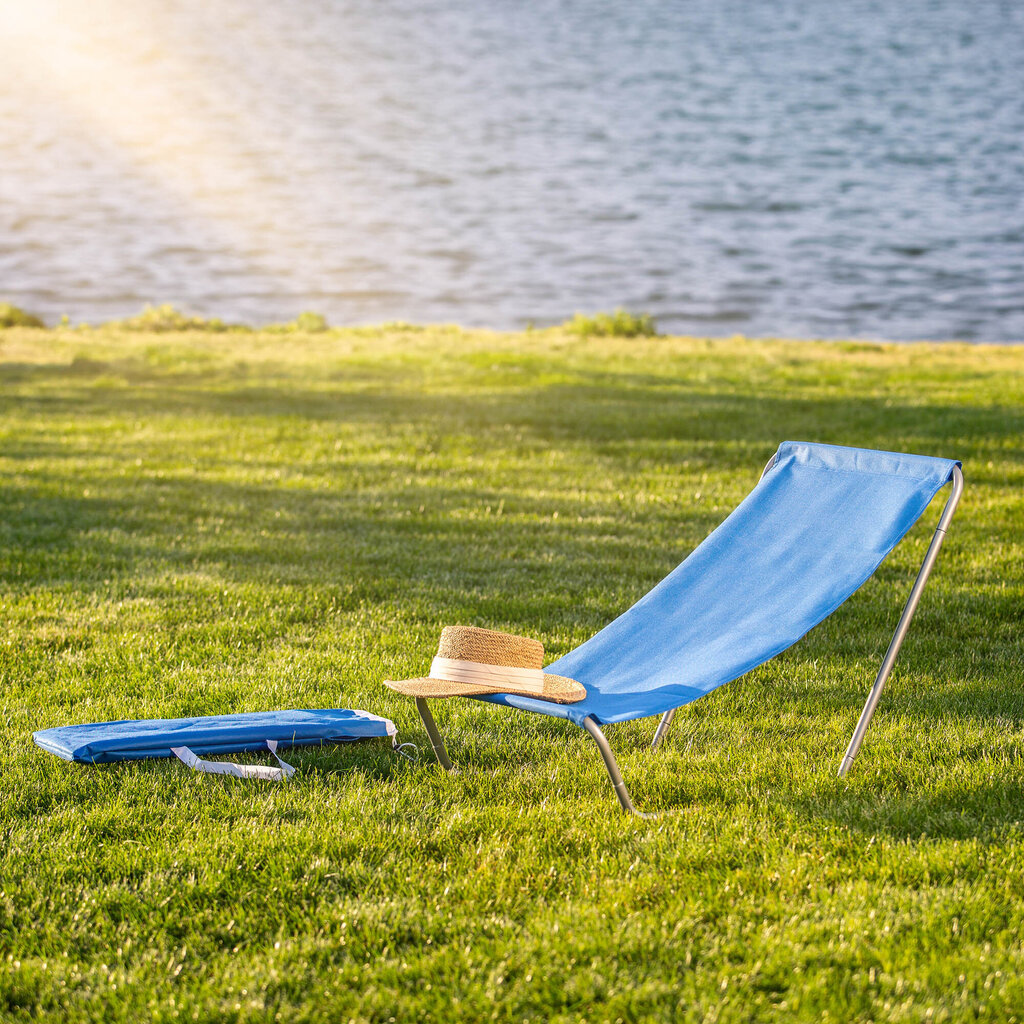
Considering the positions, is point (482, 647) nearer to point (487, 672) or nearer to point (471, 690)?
point (487, 672)

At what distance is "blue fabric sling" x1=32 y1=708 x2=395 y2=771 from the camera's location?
13.7ft

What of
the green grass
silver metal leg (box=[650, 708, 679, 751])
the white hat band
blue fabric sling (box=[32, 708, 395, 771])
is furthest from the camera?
silver metal leg (box=[650, 708, 679, 751])

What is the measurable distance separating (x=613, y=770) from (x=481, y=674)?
1.89 ft

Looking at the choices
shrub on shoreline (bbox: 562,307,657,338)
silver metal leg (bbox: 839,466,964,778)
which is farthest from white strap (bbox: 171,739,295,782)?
shrub on shoreline (bbox: 562,307,657,338)

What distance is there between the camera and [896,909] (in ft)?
10.3

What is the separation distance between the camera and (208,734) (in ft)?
14.2

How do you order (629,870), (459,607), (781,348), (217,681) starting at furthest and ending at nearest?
1. (781,348)
2. (459,607)
3. (217,681)
4. (629,870)

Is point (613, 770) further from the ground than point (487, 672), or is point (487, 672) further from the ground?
point (487, 672)

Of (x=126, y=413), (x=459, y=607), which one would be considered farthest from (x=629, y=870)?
(x=126, y=413)

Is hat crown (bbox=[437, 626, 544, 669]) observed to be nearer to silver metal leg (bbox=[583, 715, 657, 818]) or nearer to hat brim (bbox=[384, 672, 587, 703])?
hat brim (bbox=[384, 672, 587, 703])

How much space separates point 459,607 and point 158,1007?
3747 millimetres

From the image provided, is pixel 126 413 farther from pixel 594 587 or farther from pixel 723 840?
pixel 723 840

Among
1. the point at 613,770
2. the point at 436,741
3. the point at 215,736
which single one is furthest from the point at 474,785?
the point at 215,736

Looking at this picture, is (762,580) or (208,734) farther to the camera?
(762,580)
